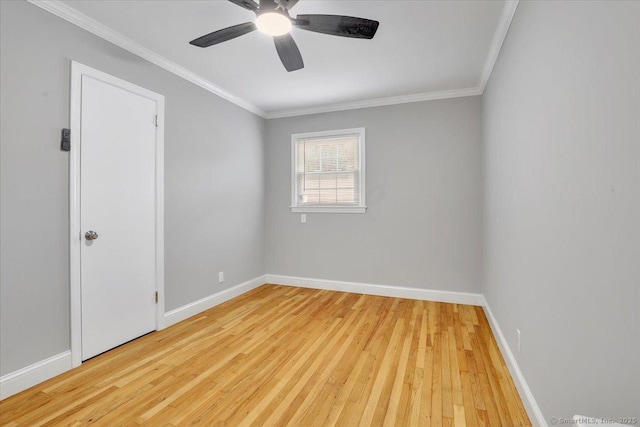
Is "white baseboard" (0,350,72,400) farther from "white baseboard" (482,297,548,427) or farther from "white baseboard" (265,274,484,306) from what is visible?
"white baseboard" (482,297,548,427)

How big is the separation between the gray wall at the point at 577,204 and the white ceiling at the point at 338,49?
23.8 inches

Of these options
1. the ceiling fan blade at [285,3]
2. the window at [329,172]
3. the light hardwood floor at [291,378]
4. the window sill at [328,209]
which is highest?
the ceiling fan blade at [285,3]

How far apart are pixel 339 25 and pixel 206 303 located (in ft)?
10.3

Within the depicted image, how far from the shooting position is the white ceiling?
2.17 metres

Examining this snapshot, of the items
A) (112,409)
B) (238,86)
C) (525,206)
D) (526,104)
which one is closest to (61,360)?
(112,409)

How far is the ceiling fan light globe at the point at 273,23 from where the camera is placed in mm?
1798

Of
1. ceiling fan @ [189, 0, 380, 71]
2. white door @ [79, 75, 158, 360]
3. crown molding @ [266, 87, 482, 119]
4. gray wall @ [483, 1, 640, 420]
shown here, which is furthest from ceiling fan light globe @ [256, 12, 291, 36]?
crown molding @ [266, 87, 482, 119]

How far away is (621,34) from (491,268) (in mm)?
2557

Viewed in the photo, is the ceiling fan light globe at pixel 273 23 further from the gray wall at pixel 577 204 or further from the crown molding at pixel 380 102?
the crown molding at pixel 380 102

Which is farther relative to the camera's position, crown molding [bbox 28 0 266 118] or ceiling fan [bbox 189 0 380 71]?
crown molding [bbox 28 0 266 118]

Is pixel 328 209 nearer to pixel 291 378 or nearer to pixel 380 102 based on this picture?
pixel 380 102

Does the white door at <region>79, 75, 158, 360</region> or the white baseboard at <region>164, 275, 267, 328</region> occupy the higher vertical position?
the white door at <region>79, 75, 158, 360</region>

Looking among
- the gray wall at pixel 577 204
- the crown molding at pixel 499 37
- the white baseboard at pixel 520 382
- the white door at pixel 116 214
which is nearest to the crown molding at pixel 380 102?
the crown molding at pixel 499 37

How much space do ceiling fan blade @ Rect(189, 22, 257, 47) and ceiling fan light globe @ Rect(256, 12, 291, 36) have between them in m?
0.12
